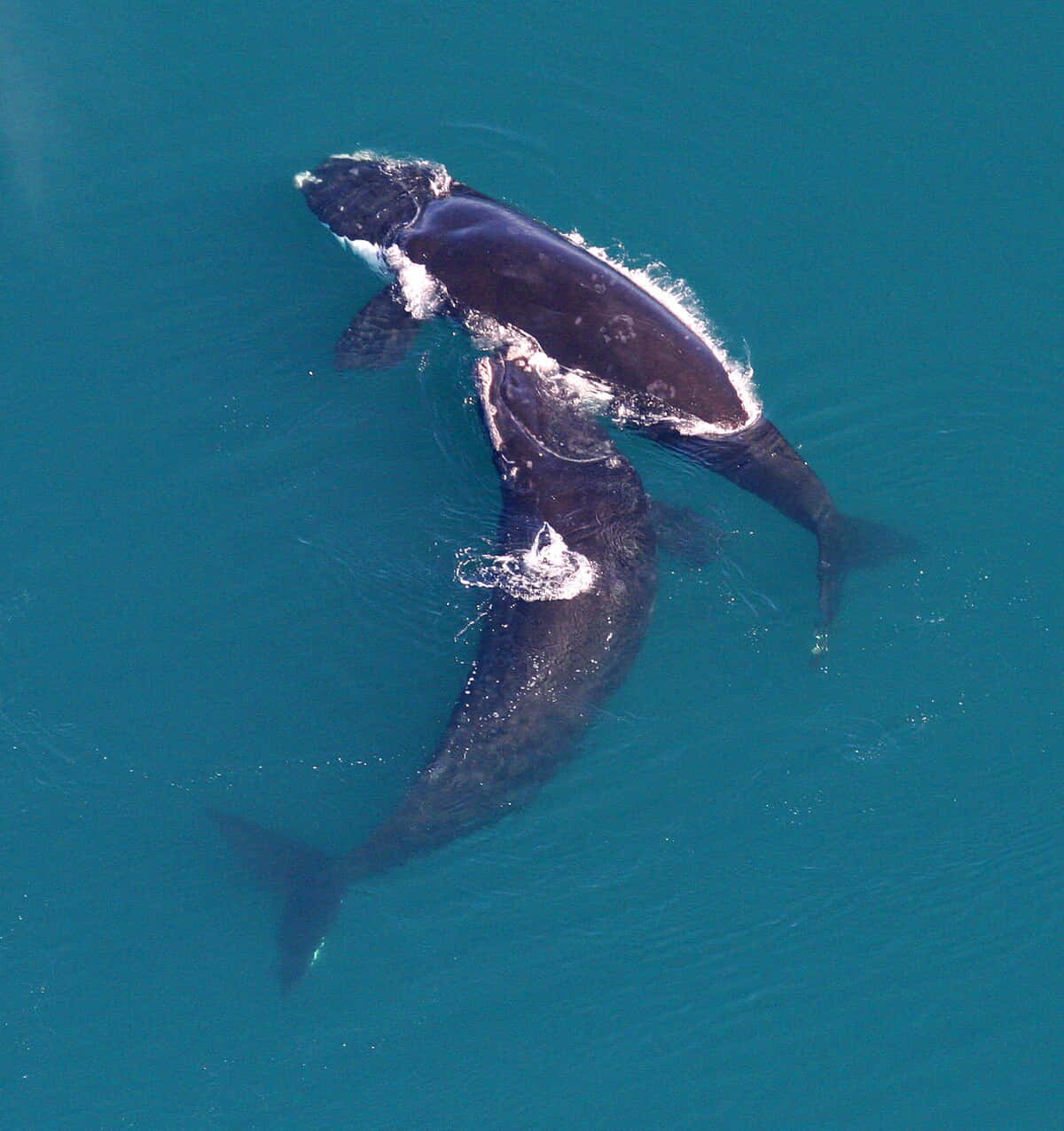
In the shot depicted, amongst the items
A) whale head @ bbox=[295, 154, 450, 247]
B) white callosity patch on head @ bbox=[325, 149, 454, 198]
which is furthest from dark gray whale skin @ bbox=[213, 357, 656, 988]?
white callosity patch on head @ bbox=[325, 149, 454, 198]

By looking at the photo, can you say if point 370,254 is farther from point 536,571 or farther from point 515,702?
point 515,702

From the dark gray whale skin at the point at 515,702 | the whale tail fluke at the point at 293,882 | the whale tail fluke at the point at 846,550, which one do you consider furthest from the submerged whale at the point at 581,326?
the whale tail fluke at the point at 293,882

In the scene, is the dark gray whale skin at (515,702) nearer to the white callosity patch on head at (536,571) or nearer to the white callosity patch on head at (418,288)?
the white callosity patch on head at (536,571)

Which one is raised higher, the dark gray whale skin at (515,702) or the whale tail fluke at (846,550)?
the whale tail fluke at (846,550)

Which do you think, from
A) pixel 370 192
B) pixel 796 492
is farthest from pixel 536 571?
pixel 370 192

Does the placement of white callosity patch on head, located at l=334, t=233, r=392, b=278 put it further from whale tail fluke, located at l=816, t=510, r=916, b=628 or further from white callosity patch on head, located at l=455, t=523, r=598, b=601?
whale tail fluke, located at l=816, t=510, r=916, b=628

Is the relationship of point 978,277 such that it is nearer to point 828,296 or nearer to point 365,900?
point 828,296
